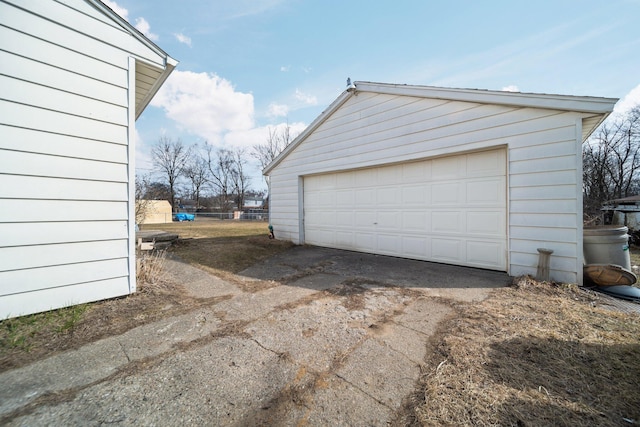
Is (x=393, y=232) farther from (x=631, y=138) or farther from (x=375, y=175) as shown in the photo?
(x=631, y=138)

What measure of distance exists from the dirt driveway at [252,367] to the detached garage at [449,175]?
1531 millimetres

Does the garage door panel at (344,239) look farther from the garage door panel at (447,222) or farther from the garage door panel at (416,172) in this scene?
the garage door panel at (447,222)

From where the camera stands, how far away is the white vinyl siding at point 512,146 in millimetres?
3689

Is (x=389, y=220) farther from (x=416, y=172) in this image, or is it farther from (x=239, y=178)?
(x=239, y=178)

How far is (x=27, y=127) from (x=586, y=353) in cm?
593

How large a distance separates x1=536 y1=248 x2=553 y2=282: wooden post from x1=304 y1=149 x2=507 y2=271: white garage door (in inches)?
23.0

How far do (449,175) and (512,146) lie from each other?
112cm

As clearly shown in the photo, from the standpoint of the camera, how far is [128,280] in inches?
133

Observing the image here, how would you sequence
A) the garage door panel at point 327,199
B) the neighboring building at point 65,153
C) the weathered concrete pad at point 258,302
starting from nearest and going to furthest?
the neighboring building at point 65,153 < the weathered concrete pad at point 258,302 < the garage door panel at point 327,199

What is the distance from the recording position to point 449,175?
4.99 m

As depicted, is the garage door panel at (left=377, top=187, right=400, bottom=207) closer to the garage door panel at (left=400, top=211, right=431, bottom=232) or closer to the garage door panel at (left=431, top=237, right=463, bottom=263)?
the garage door panel at (left=400, top=211, right=431, bottom=232)

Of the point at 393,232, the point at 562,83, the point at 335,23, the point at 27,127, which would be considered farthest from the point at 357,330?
the point at 562,83

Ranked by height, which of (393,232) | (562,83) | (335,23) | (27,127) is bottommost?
(393,232)

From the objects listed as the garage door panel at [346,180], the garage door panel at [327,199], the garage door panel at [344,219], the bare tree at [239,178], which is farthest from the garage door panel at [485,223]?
the bare tree at [239,178]
